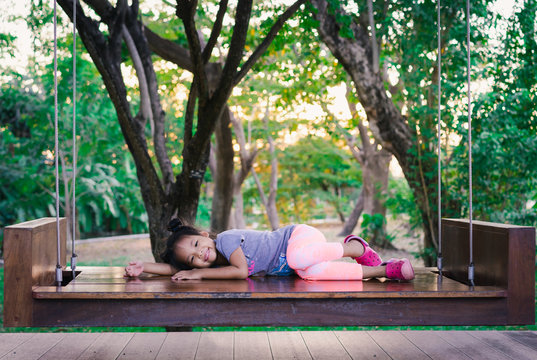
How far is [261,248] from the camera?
105 inches

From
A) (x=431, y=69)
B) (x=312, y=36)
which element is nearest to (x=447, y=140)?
(x=431, y=69)

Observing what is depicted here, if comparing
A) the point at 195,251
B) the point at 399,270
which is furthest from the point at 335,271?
the point at 195,251

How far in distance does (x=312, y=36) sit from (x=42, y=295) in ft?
15.9

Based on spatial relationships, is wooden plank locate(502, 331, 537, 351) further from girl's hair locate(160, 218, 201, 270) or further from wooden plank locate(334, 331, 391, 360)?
girl's hair locate(160, 218, 201, 270)

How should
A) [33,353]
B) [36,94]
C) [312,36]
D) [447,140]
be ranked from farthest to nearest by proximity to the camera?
[36,94] < [312,36] < [447,140] < [33,353]

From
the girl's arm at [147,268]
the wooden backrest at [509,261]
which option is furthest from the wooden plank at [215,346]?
the wooden backrest at [509,261]

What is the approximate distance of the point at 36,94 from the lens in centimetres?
990

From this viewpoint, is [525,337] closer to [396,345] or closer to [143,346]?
[396,345]

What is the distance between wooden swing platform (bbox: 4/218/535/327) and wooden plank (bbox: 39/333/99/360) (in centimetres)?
134

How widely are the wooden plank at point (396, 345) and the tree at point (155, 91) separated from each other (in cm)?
155

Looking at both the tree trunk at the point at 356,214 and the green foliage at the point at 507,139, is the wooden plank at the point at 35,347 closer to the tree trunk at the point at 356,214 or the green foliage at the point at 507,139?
the green foliage at the point at 507,139

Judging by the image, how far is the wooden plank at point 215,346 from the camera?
11.2 ft

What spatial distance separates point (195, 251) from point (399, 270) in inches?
34.7

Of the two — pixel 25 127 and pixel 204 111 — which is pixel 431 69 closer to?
pixel 204 111
